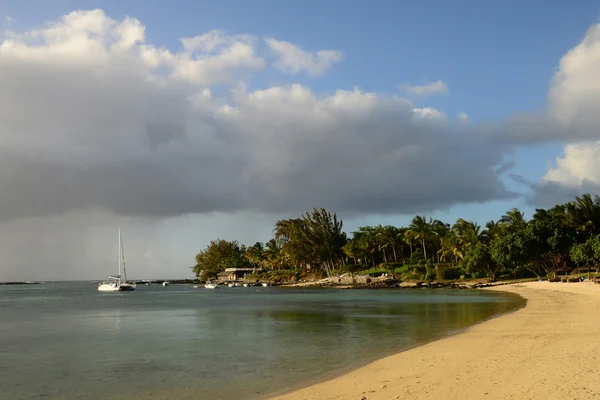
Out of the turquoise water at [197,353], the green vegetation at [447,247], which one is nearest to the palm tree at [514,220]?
the green vegetation at [447,247]

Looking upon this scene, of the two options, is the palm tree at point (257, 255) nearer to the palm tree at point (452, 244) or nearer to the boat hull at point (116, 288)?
the boat hull at point (116, 288)

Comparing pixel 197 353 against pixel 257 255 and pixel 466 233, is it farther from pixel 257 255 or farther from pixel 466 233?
pixel 257 255

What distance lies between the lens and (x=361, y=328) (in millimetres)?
33531

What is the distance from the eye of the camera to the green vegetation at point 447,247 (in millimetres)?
87500

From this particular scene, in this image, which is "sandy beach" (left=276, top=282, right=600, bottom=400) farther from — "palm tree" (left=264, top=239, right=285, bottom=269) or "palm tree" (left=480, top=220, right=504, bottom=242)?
"palm tree" (left=264, top=239, right=285, bottom=269)

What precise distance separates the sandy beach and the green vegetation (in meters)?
63.9

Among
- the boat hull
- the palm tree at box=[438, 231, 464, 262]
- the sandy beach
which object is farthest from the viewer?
the boat hull

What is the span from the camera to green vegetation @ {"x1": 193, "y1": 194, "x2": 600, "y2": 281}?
87500 millimetres

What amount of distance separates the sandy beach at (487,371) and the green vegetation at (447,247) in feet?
210

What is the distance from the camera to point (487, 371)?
15.4 metres

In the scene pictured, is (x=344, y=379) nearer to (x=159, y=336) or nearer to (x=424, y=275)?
(x=159, y=336)

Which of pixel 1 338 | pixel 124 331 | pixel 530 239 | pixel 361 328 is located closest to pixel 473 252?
pixel 530 239

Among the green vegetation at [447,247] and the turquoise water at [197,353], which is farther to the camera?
the green vegetation at [447,247]

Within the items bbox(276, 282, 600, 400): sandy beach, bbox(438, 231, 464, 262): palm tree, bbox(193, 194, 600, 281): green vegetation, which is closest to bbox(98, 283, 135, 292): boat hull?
bbox(193, 194, 600, 281): green vegetation
